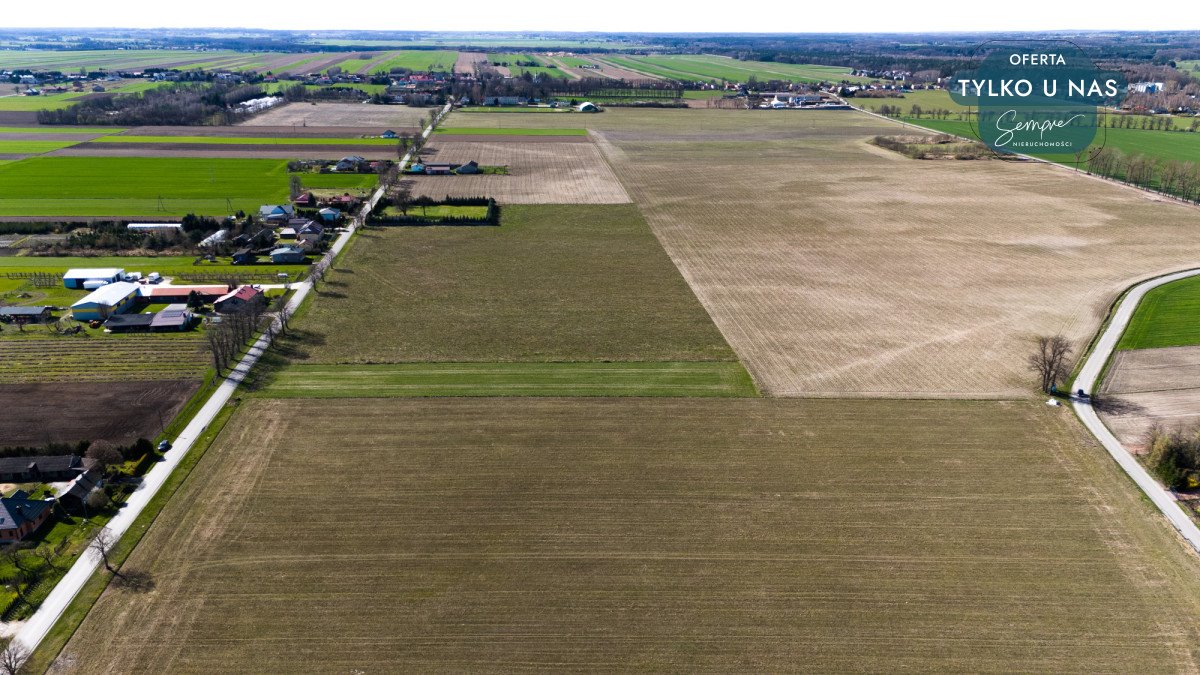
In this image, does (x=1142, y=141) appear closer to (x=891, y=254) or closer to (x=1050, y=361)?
(x=891, y=254)

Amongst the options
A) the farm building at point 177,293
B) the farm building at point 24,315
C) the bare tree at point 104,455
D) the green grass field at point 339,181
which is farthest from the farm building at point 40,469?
the green grass field at point 339,181

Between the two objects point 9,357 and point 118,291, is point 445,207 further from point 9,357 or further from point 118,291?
point 9,357

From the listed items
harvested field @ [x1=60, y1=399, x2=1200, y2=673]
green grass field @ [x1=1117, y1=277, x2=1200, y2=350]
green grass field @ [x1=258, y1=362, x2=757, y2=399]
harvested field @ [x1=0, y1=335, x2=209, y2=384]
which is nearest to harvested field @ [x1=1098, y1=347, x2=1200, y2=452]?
green grass field @ [x1=1117, y1=277, x2=1200, y2=350]

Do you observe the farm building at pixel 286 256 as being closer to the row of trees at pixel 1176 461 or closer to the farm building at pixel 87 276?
the farm building at pixel 87 276

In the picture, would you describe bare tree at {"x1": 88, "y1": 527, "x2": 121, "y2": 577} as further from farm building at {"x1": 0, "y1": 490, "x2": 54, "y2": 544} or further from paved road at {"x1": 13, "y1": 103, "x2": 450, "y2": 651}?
farm building at {"x1": 0, "y1": 490, "x2": 54, "y2": 544}

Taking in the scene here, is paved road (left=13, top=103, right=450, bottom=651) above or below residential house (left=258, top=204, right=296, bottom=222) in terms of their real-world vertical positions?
below

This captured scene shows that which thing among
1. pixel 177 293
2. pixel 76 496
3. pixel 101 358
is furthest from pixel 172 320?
pixel 76 496
